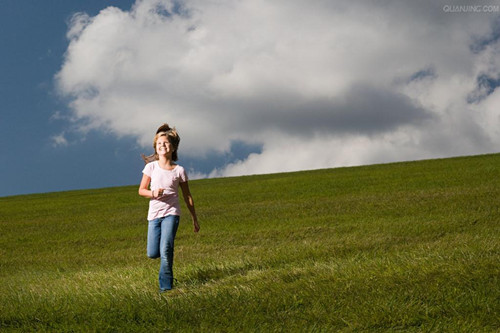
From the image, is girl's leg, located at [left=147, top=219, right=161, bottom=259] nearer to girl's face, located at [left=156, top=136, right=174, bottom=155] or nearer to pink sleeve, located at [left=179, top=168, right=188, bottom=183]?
pink sleeve, located at [left=179, top=168, right=188, bottom=183]

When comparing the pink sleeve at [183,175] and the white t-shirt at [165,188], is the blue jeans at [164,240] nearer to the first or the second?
the white t-shirt at [165,188]

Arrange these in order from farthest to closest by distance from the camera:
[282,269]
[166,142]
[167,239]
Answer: [282,269]
[166,142]
[167,239]

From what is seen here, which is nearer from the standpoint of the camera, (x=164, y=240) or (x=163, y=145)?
(x=164, y=240)

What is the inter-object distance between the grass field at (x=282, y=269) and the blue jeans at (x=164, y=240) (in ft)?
0.92

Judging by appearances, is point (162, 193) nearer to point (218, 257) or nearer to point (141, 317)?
point (141, 317)

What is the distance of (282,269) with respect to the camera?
7.27m

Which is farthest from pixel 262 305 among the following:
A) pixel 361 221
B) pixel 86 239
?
pixel 86 239

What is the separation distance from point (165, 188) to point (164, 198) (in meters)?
0.12

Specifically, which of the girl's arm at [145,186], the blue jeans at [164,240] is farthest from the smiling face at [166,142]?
the blue jeans at [164,240]

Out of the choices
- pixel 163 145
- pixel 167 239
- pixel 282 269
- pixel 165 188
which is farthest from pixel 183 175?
pixel 282 269

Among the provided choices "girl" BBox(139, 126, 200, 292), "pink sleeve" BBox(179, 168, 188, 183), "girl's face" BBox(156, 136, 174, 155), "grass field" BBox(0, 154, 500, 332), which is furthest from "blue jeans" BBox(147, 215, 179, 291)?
"girl's face" BBox(156, 136, 174, 155)

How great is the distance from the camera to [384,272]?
6.49 metres

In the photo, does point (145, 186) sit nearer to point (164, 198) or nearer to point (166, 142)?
point (164, 198)

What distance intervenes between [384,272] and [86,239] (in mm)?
10863
